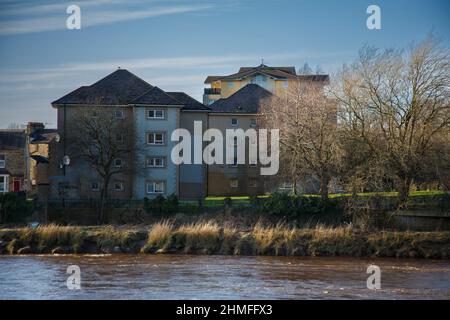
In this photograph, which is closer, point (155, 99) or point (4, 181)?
point (155, 99)

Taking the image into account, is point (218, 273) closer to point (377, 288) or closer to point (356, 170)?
point (377, 288)

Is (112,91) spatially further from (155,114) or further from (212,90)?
(212,90)

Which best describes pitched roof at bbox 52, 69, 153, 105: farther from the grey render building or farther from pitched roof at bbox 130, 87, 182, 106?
pitched roof at bbox 130, 87, 182, 106

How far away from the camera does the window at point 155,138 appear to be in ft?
196

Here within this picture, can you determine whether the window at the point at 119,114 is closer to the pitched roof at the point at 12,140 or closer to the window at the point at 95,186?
the window at the point at 95,186

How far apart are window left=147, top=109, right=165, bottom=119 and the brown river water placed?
919 inches

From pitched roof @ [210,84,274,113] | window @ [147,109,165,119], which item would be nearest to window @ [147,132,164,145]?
window @ [147,109,165,119]

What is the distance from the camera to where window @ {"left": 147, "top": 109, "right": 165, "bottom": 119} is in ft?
195

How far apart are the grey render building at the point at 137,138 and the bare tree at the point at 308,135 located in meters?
11.9

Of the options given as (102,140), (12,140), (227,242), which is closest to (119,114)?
(102,140)

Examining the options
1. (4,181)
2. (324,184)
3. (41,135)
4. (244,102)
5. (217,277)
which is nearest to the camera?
(217,277)

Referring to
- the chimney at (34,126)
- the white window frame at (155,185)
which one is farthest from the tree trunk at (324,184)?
the chimney at (34,126)

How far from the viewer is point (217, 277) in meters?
30.5

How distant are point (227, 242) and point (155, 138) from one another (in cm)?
2195
